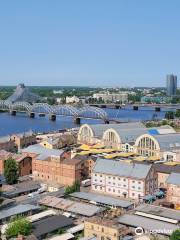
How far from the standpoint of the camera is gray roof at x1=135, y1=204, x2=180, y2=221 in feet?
51.8

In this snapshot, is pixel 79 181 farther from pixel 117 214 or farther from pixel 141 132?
pixel 141 132

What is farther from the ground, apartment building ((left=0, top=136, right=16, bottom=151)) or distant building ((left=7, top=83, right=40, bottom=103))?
distant building ((left=7, top=83, right=40, bottom=103))

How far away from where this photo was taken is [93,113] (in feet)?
199

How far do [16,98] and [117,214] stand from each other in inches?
2872

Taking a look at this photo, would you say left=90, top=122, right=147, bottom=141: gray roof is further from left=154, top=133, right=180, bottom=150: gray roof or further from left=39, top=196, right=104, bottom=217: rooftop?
left=39, top=196, right=104, bottom=217: rooftop

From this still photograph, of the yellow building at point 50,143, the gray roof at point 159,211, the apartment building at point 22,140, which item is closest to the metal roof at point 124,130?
the yellow building at point 50,143

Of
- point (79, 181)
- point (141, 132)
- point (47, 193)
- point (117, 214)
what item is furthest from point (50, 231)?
point (141, 132)

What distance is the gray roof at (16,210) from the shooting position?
52.3 ft

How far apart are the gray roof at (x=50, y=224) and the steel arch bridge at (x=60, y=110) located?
39.1 m

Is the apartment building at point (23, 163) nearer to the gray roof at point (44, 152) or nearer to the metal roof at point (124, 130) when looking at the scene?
the gray roof at point (44, 152)

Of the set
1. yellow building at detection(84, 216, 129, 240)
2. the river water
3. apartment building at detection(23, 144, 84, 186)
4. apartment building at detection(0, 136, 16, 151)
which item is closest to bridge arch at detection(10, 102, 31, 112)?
the river water

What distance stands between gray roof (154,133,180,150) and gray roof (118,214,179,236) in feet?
33.1

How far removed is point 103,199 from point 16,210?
366cm

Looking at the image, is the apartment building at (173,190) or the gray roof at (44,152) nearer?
the apartment building at (173,190)
